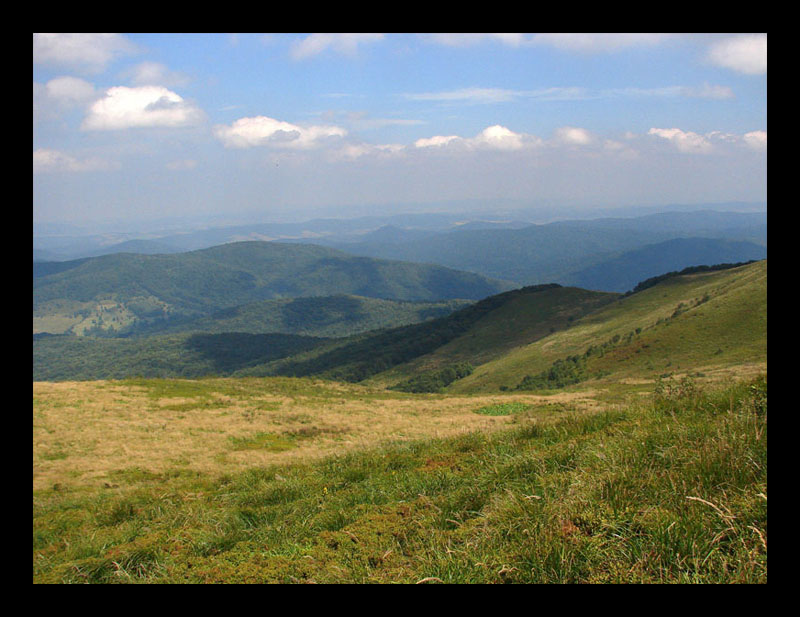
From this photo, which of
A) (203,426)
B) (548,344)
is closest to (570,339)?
(548,344)

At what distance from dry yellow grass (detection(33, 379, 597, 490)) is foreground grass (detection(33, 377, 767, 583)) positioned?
395cm

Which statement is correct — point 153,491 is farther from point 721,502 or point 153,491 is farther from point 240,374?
point 240,374

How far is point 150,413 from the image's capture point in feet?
81.8

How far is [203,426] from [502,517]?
69.4ft

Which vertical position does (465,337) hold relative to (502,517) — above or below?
below

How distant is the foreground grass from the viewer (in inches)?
134

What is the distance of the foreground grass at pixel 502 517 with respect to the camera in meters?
3.40

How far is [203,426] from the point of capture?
73.5 feet

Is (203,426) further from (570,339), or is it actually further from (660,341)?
(570,339)

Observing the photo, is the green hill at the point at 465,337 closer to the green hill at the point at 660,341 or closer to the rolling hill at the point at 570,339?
the rolling hill at the point at 570,339

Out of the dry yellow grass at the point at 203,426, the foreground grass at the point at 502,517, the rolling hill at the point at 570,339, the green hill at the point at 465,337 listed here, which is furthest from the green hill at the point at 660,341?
the foreground grass at the point at 502,517
